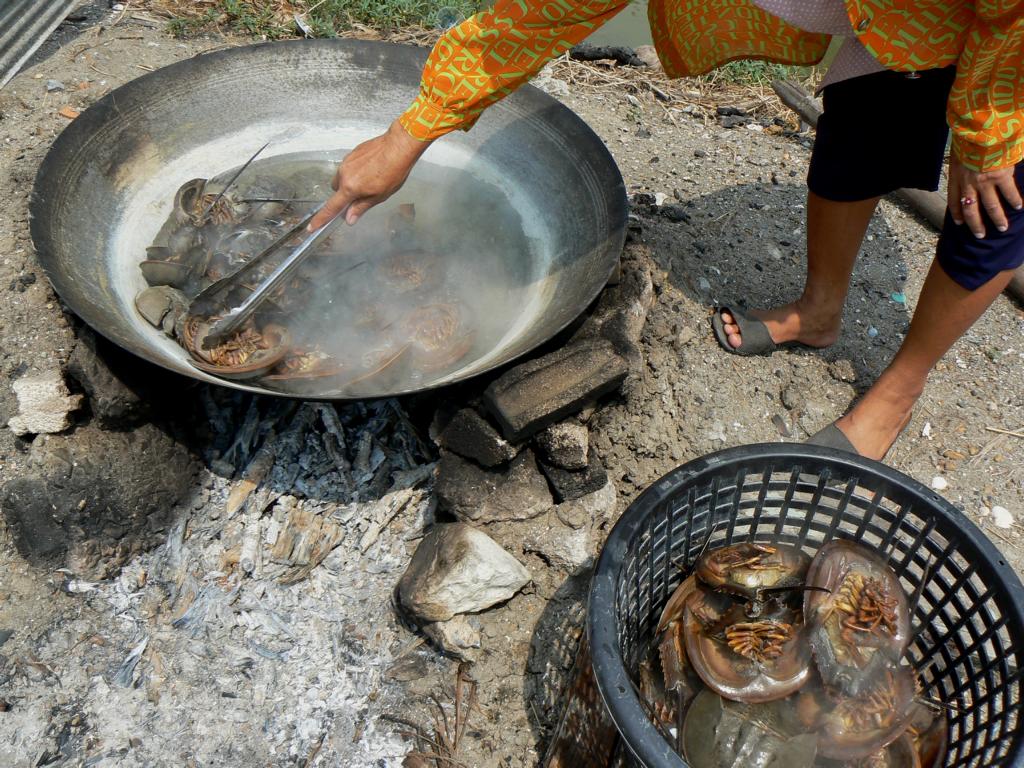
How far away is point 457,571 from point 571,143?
1746mm

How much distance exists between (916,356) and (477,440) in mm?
1542

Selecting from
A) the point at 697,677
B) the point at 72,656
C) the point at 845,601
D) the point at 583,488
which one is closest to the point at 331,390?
the point at 583,488

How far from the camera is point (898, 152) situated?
2586 millimetres

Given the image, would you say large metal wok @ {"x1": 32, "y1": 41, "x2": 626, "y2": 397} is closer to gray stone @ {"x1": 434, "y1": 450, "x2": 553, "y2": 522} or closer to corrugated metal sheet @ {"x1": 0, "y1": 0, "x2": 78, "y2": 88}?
gray stone @ {"x1": 434, "y1": 450, "x2": 553, "y2": 522}

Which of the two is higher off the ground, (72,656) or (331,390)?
(331,390)

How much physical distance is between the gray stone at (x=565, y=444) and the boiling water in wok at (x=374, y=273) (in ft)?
1.16

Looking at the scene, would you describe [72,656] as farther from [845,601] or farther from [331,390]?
[845,601]

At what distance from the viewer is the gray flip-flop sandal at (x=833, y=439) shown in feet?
9.17

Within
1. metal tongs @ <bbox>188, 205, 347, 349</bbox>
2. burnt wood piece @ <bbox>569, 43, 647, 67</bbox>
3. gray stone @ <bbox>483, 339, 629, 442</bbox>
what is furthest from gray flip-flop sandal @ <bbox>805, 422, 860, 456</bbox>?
burnt wood piece @ <bbox>569, 43, 647, 67</bbox>

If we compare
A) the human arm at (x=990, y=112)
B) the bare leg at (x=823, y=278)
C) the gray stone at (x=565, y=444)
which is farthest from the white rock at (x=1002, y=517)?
the gray stone at (x=565, y=444)

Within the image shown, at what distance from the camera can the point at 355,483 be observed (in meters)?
2.84

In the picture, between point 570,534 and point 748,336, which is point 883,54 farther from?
point 570,534

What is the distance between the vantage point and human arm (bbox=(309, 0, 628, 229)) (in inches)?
79.3

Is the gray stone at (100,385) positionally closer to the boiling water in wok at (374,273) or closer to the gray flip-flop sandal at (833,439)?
the boiling water in wok at (374,273)
